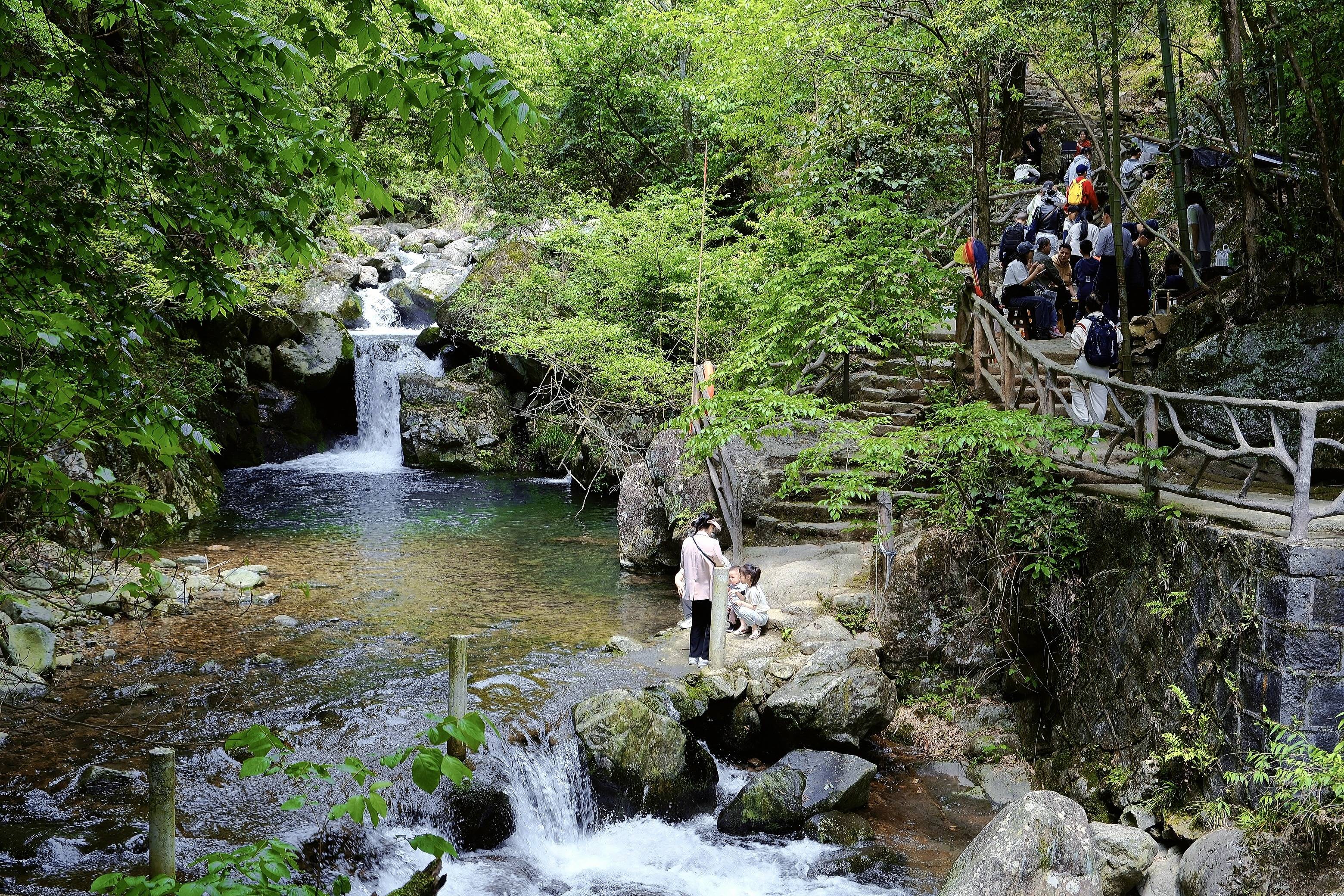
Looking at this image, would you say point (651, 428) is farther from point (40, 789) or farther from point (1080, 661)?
point (40, 789)

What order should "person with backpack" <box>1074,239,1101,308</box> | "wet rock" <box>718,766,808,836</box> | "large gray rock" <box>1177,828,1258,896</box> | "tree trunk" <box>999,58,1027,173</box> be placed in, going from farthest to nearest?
1. "tree trunk" <box>999,58,1027,173</box>
2. "person with backpack" <box>1074,239,1101,308</box>
3. "wet rock" <box>718,766,808,836</box>
4. "large gray rock" <box>1177,828,1258,896</box>

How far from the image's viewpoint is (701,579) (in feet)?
30.3

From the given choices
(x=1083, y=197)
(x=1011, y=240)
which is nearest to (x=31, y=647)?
(x=1011, y=240)

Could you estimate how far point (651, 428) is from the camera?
17656mm

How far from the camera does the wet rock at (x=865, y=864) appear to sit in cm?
686

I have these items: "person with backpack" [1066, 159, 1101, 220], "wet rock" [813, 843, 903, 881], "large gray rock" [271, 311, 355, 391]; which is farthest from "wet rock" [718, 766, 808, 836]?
"large gray rock" [271, 311, 355, 391]

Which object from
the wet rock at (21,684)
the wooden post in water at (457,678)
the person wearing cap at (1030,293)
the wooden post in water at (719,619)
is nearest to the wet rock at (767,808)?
the wooden post in water at (719,619)

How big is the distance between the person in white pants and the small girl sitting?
3.97 metres

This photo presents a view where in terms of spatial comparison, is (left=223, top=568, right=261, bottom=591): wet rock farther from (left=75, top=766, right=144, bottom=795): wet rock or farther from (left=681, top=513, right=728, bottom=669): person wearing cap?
(left=681, top=513, right=728, bottom=669): person wearing cap

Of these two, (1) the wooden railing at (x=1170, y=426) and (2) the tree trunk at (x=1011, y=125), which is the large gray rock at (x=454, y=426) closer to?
(2) the tree trunk at (x=1011, y=125)

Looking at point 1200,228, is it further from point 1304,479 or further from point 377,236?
point 377,236

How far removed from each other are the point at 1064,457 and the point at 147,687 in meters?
9.40

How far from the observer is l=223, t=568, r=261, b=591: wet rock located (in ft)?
40.0

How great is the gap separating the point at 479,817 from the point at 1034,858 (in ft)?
14.1
